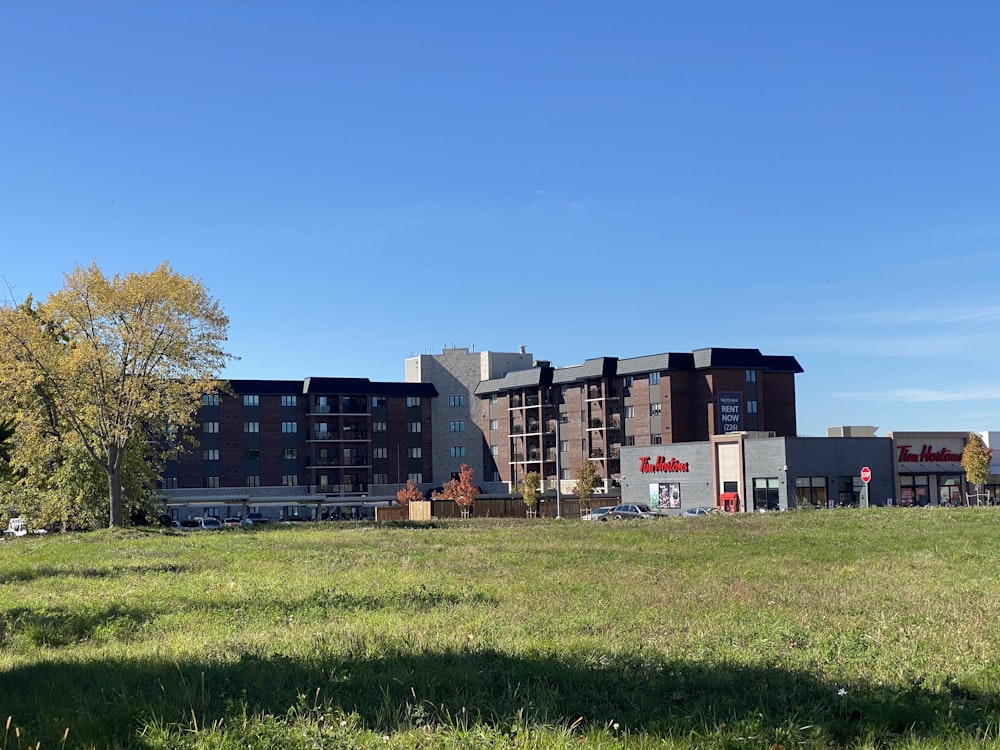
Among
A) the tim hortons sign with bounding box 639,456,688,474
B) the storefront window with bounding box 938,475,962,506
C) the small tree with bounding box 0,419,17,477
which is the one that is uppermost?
the small tree with bounding box 0,419,17,477

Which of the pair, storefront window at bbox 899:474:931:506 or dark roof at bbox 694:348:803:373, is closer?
storefront window at bbox 899:474:931:506

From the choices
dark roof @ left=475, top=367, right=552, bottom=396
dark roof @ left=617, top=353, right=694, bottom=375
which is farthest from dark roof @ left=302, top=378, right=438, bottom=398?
dark roof @ left=617, top=353, right=694, bottom=375

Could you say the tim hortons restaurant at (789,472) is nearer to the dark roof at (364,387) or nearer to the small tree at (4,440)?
the dark roof at (364,387)

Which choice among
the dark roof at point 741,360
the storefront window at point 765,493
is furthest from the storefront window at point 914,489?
the dark roof at point 741,360

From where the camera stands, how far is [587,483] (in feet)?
352

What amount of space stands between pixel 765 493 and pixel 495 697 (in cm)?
7540

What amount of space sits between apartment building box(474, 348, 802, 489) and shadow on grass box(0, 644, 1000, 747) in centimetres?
9185

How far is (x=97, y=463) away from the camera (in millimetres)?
52156

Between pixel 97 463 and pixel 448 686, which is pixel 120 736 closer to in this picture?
pixel 448 686

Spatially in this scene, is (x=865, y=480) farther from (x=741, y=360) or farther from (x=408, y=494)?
(x=408, y=494)

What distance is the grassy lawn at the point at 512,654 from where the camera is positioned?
8.00 meters

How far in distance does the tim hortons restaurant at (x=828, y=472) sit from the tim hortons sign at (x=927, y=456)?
83 mm

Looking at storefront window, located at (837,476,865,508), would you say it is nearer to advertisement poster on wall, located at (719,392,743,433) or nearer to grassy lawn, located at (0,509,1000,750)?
advertisement poster on wall, located at (719,392,743,433)

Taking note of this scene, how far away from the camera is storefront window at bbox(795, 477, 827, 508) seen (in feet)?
260
